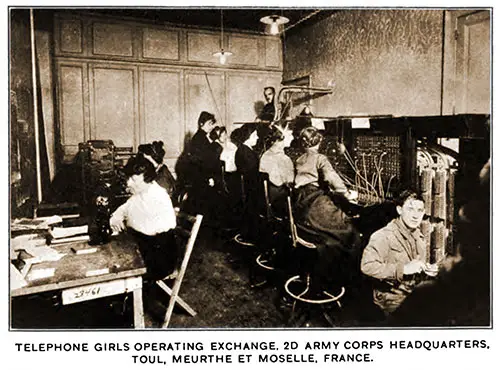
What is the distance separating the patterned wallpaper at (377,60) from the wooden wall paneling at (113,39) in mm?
2430

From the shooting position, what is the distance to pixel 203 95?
5.83 m

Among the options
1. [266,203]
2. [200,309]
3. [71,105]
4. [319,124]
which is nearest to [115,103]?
[71,105]

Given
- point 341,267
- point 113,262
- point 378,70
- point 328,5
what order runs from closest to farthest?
point 113,262 < point 328,5 < point 341,267 < point 378,70

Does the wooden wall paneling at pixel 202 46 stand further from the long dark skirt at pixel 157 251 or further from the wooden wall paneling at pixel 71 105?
the long dark skirt at pixel 157 251

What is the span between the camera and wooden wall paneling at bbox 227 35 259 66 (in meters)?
5.89

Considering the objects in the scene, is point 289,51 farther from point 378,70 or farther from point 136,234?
point 136,234

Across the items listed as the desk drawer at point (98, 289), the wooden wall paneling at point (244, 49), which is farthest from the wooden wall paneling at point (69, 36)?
the desk drawer at point (98, 289)

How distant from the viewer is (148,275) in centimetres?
250

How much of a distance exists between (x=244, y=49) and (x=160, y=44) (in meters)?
1.26

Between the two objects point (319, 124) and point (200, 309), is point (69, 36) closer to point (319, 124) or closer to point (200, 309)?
point (319, 124)

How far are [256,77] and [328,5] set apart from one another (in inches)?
160

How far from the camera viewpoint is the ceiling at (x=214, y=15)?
503 cm

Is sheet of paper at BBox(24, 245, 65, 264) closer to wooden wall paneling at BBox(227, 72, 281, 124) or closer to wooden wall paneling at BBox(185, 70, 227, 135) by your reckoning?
wooden wall paneling at BBox(185, 70, 227, 135)

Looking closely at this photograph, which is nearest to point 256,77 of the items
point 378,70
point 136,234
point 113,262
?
point 378,70
